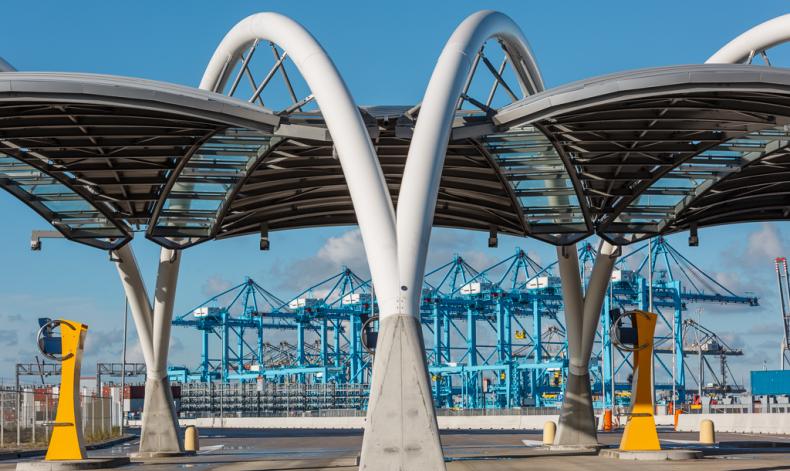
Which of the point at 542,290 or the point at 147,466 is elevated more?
the point at 542,290

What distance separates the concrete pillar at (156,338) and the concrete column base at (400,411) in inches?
641

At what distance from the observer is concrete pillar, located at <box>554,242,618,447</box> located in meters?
34.3

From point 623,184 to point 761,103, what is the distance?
319 inches

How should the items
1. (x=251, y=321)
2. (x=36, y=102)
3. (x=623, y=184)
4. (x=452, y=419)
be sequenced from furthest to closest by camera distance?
1. (x=251, y=321)
2. (x=452, y=419)
3. (x=623, y=184)
4. (x=36, y=102)

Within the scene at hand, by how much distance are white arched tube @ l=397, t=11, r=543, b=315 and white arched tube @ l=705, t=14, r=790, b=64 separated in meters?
9.14

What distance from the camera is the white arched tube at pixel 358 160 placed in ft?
64.8

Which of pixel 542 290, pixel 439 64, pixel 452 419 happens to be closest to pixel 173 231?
pixel 439 64

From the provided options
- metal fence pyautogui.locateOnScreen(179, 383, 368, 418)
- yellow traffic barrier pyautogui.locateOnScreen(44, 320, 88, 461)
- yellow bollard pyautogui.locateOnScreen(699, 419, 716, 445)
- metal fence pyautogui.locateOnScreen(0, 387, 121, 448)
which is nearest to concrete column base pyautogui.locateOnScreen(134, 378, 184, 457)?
yellow traffic barrier pyautogui.locateOnScreen(44, 320, 88, 461)

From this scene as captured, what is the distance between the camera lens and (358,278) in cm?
17075

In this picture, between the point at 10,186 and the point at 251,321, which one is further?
the point at 251,321

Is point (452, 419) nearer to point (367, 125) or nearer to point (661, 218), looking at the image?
point (661, 218)

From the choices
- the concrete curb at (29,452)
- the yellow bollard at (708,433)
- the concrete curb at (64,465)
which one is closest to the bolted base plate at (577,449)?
the yellow bollard at (708,433)

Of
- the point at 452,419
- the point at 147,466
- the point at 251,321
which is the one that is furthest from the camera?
the point at 251,321

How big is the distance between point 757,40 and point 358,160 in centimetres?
1286
